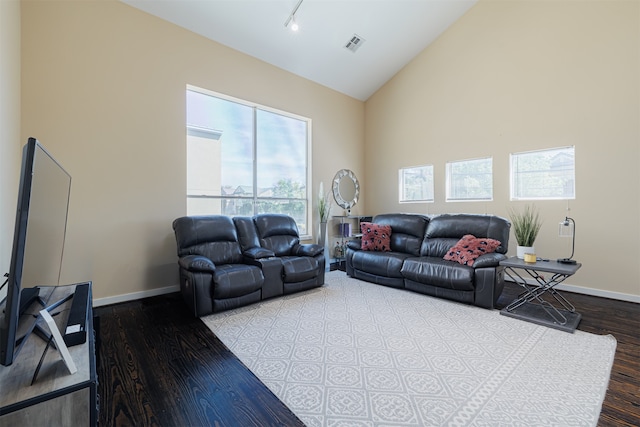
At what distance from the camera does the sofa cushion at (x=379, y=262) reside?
3.81 m

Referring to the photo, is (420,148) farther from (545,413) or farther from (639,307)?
(545,413)

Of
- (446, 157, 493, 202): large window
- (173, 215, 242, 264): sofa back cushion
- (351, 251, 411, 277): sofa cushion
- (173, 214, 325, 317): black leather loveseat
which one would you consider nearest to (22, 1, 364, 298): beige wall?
(173, 215, 242, 264): sofa back cushion

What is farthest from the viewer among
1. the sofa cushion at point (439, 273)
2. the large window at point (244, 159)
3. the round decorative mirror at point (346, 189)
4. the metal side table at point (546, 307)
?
the round decorative mirror at point (346, 189)

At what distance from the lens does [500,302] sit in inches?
131

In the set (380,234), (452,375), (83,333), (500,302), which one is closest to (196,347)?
(83,333)

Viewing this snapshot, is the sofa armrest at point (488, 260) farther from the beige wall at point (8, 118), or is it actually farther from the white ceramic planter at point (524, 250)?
the beige wall at point (8, 118)

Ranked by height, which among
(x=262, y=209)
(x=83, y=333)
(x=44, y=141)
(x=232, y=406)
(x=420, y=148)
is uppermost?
(x=420, y=148)

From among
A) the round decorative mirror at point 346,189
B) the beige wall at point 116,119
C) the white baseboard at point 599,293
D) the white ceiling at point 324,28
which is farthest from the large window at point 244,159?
the white baseboard at point 599,293

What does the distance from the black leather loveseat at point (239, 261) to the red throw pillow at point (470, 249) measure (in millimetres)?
1707

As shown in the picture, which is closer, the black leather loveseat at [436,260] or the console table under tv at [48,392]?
the console table under tv at [48,392]

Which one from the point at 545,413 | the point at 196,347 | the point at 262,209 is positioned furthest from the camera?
the point at 262,209

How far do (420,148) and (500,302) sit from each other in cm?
300

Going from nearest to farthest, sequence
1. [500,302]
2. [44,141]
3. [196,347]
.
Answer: [196,347], [44,141], [500,302]

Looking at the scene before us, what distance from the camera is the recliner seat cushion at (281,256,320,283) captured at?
3.48 m
